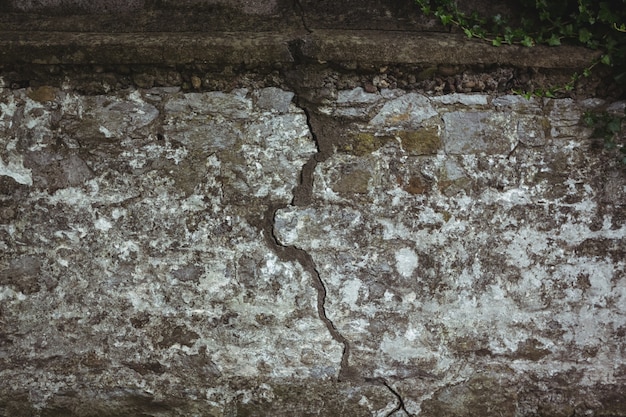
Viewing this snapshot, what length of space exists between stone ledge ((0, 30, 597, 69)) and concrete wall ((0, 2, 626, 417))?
0.04 metres

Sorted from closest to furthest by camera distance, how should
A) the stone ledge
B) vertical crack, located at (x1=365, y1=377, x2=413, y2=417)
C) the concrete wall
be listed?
1. the stone ledge
2. the concrete wall
3. vertical crack, located at (x1=365, y1=377, x2=413, y2=417)

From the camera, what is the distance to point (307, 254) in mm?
2287

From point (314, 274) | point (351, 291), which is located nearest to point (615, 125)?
point (351, 291)

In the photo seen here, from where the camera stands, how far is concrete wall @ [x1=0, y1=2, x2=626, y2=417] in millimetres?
2229

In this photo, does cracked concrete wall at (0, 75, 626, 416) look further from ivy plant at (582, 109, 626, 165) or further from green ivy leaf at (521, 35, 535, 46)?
green ivy leaf at (521, 35, 535, 46)

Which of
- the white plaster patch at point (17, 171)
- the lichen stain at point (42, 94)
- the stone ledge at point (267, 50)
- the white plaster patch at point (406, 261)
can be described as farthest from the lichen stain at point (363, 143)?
the white plaster patch at point (17, 171)

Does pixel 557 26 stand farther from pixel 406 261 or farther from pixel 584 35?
pixel 406 261

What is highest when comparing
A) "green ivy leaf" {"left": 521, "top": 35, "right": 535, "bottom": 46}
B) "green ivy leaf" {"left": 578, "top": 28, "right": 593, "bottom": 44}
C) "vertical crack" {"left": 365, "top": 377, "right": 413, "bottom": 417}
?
"green ivy leaf" {"left": 578, "top": 28, "right": 593, "bottom": 44}

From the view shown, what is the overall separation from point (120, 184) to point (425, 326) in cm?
145

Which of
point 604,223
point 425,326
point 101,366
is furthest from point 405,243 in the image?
point 101,366

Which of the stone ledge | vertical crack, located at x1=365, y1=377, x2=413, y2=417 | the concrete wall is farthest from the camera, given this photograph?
vertical crack, located at x1=365, y1=377, x2=413, y2=417

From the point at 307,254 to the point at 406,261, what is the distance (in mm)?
427

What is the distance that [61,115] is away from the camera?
2.24 metres

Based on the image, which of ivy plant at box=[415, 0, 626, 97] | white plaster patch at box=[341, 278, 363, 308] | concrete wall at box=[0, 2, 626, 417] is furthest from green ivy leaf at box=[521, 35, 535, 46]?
white plaster patch at box=[341, 278, 363, 308]
